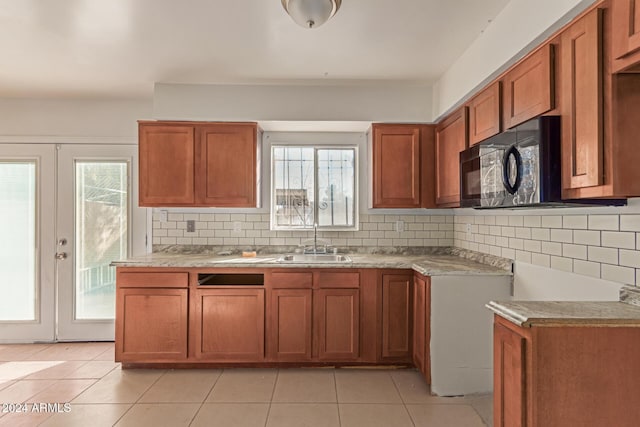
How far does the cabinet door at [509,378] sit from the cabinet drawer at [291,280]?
1.68 m

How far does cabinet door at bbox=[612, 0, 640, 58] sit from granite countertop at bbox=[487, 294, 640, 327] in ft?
3.12

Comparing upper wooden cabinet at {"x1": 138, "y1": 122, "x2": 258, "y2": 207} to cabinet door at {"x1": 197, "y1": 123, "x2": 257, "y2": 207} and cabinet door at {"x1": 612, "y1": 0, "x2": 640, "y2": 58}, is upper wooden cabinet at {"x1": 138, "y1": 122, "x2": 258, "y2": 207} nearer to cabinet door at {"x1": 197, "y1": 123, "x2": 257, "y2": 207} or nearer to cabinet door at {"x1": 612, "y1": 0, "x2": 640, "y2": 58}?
cabinet door at {"x1": 197, "y1": 123, "x2": 257, "y2": 207}

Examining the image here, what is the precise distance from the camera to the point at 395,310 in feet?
10.4

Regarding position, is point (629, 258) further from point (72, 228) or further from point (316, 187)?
point (72, 228)

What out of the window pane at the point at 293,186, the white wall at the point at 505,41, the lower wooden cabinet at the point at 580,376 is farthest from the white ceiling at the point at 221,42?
the lower wooden cabinet at the point at 580,376

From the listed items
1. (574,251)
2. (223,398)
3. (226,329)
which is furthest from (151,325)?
(574,251)

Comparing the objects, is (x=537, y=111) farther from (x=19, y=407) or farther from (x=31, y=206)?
(x=31, y=206)

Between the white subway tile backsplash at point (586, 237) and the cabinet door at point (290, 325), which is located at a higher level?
the white subway tile backsplash at point (586, 237)

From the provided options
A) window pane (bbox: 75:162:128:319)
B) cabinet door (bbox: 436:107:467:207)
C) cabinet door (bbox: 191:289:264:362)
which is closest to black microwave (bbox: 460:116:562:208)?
cabinet door (bbox: 436:107:467:207)

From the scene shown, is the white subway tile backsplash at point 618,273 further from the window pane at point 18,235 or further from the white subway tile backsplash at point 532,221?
the window pane at point 18,235

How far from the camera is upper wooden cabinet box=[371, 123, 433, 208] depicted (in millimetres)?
3518

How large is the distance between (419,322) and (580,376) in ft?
5.16

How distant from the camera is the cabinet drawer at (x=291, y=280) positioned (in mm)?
Result: 3164

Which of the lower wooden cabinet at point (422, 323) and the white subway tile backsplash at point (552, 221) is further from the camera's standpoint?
the lower wooden cabinet at point (422, 323)
